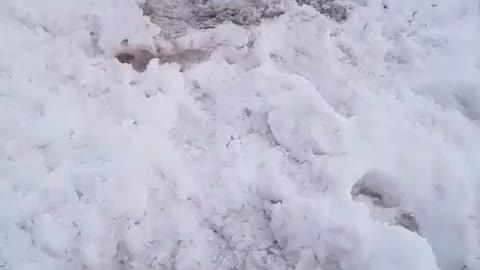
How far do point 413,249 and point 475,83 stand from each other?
0.93 meters

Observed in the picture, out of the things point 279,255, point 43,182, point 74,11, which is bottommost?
point 279,255

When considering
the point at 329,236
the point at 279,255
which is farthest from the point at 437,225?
the point at 279,255

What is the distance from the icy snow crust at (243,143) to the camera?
2211 mm

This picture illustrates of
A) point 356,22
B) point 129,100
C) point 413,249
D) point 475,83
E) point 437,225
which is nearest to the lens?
point 413,249

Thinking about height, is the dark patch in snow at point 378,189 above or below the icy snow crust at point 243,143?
below

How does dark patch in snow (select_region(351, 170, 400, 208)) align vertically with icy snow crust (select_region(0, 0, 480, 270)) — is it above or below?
below

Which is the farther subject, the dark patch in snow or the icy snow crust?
the dark patch in snow

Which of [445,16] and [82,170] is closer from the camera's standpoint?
[82,170]

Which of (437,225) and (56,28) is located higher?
(56,28)

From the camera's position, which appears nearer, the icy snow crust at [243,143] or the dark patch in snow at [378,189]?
the icy snow crust at [243,143]

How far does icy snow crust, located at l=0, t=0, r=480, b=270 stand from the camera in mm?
2211

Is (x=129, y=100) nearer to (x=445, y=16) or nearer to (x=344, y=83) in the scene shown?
(x=344, y=83)

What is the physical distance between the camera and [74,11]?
2885 millimetres

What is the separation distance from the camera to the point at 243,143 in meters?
2.52
